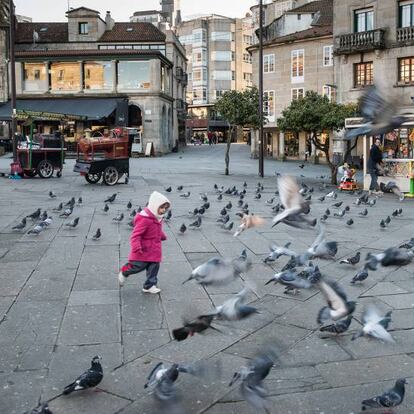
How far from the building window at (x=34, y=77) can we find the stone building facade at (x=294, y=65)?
50.2 feet

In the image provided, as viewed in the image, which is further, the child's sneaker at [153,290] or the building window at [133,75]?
the building window at [133,75]

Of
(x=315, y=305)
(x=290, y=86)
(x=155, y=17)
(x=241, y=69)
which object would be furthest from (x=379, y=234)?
(x=241, y=69)

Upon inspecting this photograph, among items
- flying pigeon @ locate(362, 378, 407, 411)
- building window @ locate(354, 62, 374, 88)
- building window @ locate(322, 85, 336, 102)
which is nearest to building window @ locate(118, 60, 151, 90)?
building window @ locate(322, 85, 336, 102)

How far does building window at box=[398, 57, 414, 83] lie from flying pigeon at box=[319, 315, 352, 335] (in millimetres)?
27962

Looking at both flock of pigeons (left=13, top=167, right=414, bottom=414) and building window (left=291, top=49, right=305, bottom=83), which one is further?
building window (left=291, top=49, right=305, bottom=83)

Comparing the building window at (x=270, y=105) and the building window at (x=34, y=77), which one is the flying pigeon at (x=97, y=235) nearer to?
the building window at (x=270, y=105)

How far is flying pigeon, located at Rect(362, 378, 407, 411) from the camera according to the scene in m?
3.78

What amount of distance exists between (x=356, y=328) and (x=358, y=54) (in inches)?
1161

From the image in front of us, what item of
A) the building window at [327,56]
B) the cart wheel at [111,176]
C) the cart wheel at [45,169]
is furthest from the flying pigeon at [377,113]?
the building window at [327,56]

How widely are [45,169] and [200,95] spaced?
202 ft

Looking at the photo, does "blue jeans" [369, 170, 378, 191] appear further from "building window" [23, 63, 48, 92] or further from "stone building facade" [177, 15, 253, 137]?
"stone building facade" [177, 15, 253, 137]

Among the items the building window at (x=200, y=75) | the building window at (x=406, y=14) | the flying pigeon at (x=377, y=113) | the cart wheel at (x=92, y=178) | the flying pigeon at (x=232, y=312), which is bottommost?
the flying pigeon at (x=232, y=312)

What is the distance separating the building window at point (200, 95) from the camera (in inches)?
3189

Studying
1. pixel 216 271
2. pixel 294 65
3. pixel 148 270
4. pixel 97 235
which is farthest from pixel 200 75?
pixel 216 271
